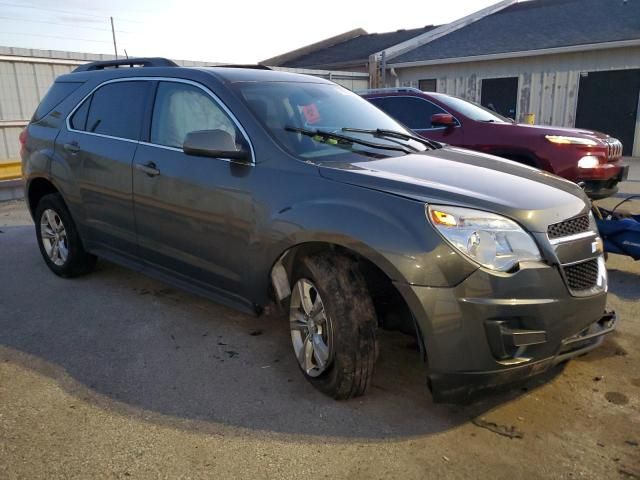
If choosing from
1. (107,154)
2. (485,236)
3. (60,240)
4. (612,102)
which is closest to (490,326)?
(485,236)

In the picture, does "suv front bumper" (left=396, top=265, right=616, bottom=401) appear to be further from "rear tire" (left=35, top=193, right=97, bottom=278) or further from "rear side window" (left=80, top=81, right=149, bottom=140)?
"rear tire" (left=35, top=193, right=97, bottom=278)

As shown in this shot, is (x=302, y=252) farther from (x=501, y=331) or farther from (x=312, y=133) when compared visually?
(x=501, y=331)

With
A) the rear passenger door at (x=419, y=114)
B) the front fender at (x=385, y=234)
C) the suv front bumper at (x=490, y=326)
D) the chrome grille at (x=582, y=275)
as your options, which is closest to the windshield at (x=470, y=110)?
the rear passenger door at (x=419, y=114)

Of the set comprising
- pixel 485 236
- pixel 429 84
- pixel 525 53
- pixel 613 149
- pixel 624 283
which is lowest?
pixel 624 283

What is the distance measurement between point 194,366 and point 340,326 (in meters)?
1.15

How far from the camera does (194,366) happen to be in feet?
11.3

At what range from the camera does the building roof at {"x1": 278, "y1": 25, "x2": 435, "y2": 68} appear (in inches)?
894

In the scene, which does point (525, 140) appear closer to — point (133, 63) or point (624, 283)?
point (624, 283)

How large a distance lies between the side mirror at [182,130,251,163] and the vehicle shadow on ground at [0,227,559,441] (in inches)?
52.2

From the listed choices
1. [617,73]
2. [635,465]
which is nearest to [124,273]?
[635,465]

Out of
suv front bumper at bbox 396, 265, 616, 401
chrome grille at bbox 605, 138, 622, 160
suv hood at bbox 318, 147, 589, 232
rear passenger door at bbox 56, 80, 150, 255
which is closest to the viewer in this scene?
suv front bumper at bbox 396, 265, 616, 401

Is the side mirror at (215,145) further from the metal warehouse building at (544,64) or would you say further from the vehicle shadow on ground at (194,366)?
the metal warehouse building at (544,64)

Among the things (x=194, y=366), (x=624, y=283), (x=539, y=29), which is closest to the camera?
(x=194, y=366)

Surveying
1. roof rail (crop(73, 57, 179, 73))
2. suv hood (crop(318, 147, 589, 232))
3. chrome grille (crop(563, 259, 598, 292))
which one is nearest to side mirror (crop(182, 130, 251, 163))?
suv hood (crop(318, 147, 589, 232))
